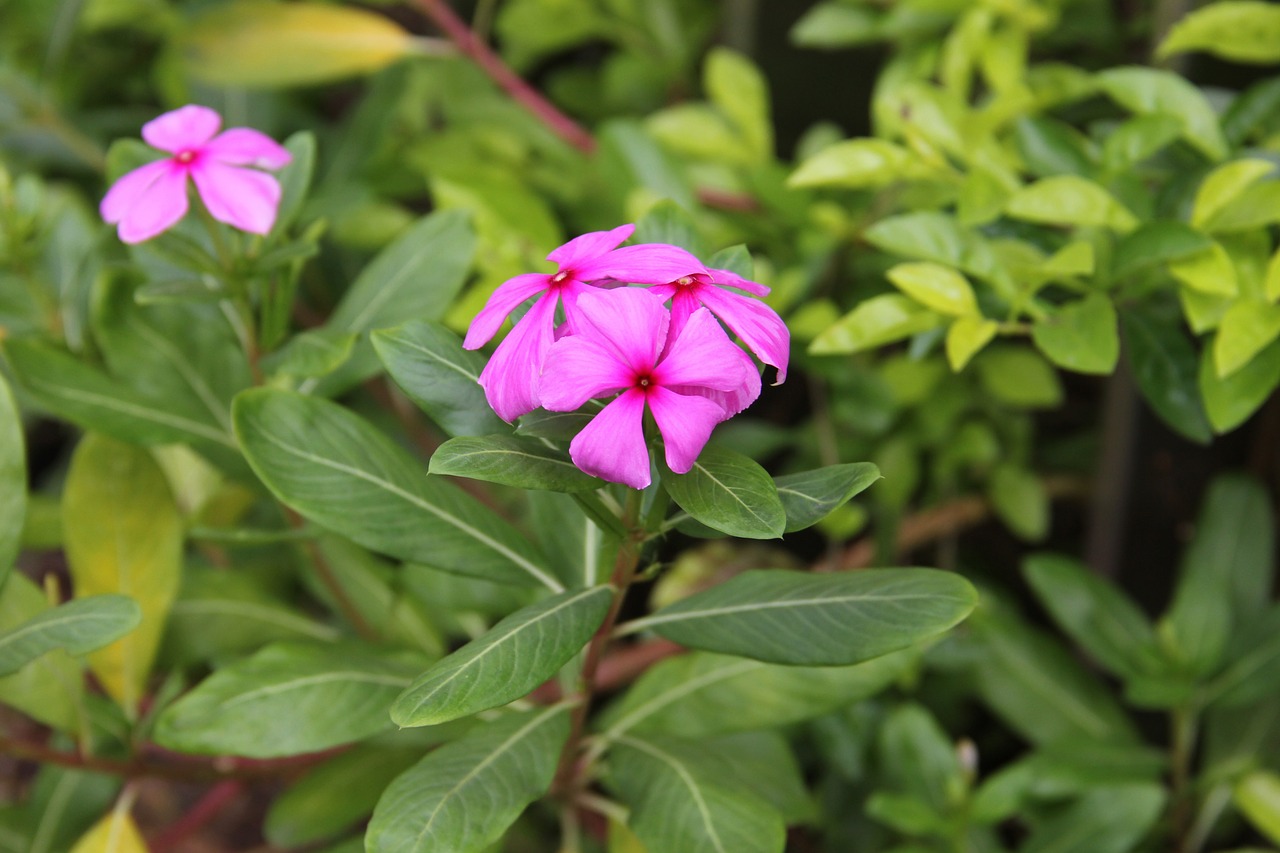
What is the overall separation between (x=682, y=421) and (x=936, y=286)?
391 millimetres

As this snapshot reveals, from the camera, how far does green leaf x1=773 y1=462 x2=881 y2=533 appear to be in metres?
0.55

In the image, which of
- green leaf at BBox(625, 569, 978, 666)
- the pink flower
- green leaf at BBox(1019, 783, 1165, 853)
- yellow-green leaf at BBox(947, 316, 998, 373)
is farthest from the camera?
green leaf at BBox(1019, 783, 1165, 853)

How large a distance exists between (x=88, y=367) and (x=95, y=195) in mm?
969

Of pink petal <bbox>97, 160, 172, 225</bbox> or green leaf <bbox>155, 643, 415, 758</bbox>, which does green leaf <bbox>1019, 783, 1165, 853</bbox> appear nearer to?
green leaf <bbox>155, 643, 415, 758</bbox>

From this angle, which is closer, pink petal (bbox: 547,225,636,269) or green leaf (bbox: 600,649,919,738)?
pink petal (bbox: 547,225,636,269)

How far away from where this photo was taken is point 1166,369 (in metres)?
0.85

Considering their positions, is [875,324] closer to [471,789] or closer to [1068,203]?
[1068,203]

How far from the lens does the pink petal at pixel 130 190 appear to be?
706mm

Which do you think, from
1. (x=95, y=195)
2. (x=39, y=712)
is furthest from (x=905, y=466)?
(x=95, y=195)

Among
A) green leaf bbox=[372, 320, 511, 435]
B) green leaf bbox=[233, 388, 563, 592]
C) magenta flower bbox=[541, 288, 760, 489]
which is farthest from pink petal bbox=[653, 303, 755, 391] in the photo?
green leaf bbox=[233, 388, 563, 592]

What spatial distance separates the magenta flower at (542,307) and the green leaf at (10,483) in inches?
14.7

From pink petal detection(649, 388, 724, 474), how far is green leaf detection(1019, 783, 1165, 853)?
2.41 ft

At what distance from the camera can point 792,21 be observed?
147 centimetres

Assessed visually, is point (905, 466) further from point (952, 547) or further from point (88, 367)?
point (88, 367)
